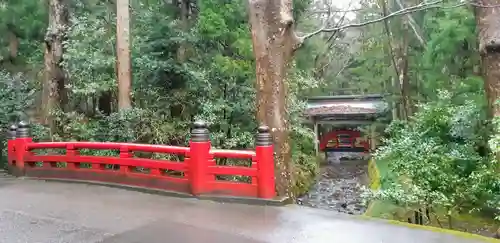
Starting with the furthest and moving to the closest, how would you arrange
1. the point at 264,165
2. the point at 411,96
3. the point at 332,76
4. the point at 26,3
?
the point at 332,76, the point at 411,96, the point at 26,3, the point at 264,165

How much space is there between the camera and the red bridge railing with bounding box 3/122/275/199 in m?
6.16

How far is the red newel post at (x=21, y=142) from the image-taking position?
359 inches

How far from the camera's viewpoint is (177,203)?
6.35 m

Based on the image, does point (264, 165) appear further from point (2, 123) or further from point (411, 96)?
point (411, 96)

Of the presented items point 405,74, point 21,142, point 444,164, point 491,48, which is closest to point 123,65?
point 21,142

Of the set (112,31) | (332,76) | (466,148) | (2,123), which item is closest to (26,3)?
(112,31)

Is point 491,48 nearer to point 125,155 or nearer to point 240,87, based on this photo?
point 240,87

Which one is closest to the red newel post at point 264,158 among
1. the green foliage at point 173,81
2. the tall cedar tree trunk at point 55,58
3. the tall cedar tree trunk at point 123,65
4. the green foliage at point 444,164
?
the green foliage at point 444,164

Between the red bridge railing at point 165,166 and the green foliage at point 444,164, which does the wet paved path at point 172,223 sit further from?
the green foliage at point 444,164

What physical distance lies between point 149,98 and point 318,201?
6552 millimetres

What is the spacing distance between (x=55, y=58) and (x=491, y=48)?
9803 mm

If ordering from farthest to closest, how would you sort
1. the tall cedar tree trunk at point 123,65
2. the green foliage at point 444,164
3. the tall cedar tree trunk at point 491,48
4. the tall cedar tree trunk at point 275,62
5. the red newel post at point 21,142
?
the tall cedar tree trunk at point 123,65 → the red newel post at point 21,142 → the tall cedar tree trunk at point 491,48 → the green foliage at point 444,164 → the tall cedar tree trunk at point 275,62

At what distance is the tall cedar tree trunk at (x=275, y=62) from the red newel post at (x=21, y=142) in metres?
5.44

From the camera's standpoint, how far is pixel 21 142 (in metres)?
9.12
